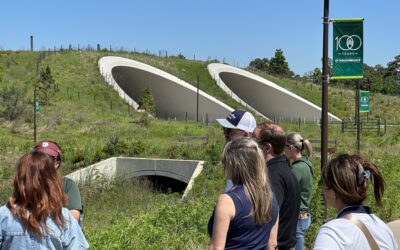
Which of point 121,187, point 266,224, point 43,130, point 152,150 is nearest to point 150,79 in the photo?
point 43,130

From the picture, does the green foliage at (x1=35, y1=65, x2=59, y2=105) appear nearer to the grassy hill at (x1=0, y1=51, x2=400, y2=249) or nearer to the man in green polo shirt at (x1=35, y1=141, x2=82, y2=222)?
the grassy hill at (x1=0, y1=51, x2=400, y2=249)

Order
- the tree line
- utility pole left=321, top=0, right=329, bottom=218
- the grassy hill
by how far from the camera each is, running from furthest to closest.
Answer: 1. the tree line
2. utility pole left=321, top=0, right=329, bottom=218
3. the grassy hill

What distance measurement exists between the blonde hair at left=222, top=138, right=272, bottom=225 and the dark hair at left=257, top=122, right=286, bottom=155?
0.78 metres

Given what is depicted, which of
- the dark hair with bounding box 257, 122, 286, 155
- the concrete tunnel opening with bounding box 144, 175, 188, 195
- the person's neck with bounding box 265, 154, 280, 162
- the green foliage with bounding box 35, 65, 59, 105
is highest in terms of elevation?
the green foliage with bounding box 35, 65, 59, 105

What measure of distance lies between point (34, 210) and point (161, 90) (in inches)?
1420

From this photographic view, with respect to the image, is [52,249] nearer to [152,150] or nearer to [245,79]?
[152,150]

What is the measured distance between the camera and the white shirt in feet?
7.13

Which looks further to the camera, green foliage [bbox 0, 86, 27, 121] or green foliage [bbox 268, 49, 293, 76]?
green foliage [bbox 268, 49, 293, 76]

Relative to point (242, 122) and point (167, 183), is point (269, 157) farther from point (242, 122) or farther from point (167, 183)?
point (167, 183)

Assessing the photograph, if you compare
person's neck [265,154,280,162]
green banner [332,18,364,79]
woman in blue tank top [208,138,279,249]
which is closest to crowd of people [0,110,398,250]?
woman in blue tank top [208,138,279,249]

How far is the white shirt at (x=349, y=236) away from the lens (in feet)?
7.13

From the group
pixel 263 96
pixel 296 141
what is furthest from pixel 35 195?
pixel 263 96

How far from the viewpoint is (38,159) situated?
2701 millimetres

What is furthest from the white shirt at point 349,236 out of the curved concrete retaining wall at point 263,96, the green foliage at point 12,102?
the curved concrete retaining wall at point 263,96
